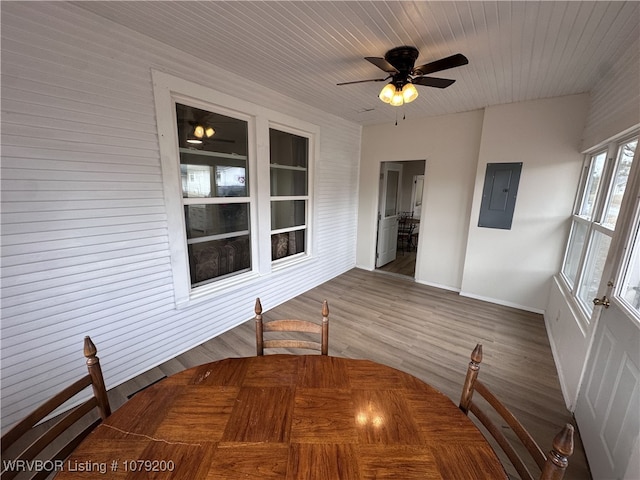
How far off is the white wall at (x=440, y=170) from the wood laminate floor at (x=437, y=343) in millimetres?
488

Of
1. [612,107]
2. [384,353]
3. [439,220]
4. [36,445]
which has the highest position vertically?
[612,107]

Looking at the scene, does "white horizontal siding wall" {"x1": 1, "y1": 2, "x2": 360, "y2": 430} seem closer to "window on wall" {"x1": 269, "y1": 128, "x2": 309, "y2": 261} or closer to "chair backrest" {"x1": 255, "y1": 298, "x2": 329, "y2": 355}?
"window on wall" {"x1": 269, "y1": 128, "x2": 309, "y2": 261}

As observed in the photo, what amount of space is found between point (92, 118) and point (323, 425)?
240 centimetres

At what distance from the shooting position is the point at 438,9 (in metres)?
1.67

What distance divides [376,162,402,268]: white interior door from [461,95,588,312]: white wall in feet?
5.37

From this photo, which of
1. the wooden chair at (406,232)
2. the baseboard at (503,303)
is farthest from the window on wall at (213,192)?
the wooden chair at (406,232)

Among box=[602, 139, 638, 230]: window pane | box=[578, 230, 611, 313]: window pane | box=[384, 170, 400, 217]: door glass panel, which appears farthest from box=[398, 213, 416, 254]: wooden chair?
box=[602, 139, 638, 230]: window pane

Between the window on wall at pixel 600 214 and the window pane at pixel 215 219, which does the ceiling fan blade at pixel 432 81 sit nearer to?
the window on wall at pixel 600 214

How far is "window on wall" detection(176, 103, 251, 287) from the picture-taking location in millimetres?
2512

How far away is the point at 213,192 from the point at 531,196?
392cm

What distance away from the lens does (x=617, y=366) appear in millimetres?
1494

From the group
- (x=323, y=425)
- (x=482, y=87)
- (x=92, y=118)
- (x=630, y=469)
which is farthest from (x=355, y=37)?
(x=630, y=469)

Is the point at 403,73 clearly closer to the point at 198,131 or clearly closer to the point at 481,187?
the point at 198,131

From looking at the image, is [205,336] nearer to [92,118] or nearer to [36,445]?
[36,445]
